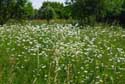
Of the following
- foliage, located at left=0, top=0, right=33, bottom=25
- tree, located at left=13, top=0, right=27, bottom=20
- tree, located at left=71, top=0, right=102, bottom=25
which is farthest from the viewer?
tree, located at left=13, top=0, right=27, bottom=20

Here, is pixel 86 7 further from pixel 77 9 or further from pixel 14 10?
pixel 14 10

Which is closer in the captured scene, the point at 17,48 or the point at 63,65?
the point at 63,65

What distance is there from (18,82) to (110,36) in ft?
21.2

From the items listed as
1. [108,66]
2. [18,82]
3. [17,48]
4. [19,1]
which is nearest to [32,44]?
[17,48]

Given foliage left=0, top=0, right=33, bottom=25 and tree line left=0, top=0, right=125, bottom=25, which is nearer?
tree line left=0, top=0, right=125, bottom=25

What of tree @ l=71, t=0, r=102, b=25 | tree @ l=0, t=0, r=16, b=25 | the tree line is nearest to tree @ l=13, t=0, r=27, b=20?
the tree line

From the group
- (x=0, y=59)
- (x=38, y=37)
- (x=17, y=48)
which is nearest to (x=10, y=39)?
(x=38, y=37)

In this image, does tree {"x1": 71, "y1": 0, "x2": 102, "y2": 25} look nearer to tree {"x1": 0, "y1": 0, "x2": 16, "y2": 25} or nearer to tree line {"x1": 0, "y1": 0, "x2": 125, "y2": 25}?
tree line {"x1": 0, "y1": 0, "x2": 125, "y2": 25}

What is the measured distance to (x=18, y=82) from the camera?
5.53 metres

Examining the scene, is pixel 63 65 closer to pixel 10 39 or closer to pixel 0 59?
pixel 0 59

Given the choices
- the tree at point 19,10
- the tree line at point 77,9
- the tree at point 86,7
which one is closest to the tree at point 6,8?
the tree line at point 77,9

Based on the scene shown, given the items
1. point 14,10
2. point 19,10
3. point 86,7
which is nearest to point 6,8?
point 14,10

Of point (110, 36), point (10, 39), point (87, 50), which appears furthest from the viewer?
point (110, 36)

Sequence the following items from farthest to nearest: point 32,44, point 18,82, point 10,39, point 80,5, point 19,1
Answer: point 19,1 → point 80,5 → point 10,39 → point 32,44 → point 18,82
